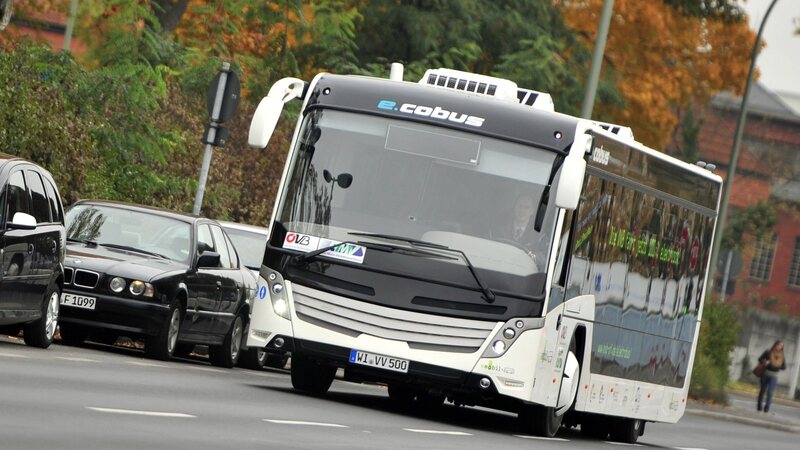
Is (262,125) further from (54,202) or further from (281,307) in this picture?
(54,202)

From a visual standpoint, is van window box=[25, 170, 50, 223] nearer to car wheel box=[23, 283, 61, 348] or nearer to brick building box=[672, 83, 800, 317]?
car wheel box=[23, 283, 61, 348]

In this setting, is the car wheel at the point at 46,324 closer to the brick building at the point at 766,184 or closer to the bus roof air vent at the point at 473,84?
the bus roof air vent at the point at 473,84

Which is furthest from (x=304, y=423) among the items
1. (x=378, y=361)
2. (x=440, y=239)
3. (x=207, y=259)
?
(x=207, y=259)

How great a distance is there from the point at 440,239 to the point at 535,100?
2.08 meters

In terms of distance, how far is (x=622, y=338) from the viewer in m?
19.0

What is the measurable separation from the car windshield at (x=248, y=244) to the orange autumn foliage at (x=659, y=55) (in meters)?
22.2

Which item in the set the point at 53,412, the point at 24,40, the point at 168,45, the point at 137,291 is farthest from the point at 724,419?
the point at 53,412

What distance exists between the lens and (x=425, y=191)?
53.6 ft

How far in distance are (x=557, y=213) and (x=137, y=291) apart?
4.72 m

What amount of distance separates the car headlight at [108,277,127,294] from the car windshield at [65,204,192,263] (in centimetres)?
116

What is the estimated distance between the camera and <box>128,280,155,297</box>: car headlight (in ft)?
62.2

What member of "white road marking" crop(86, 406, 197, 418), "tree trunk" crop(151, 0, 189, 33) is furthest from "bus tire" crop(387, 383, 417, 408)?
"tree trunk" crop(151, 0, 189, 33)

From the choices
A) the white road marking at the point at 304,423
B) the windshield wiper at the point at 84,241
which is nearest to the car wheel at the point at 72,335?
the windshield wiper at the point at 84,241

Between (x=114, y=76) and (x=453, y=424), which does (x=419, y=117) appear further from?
(x=114, y=76)
